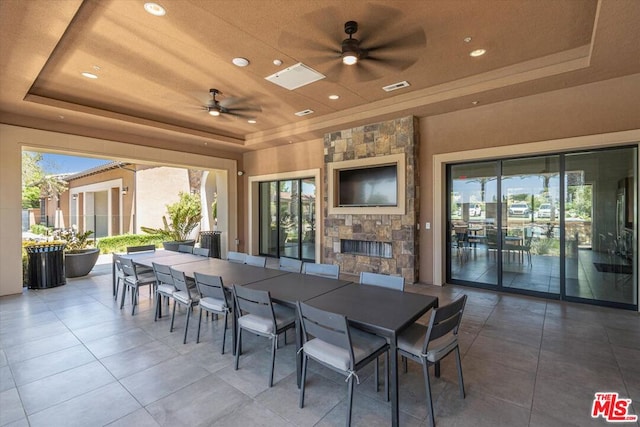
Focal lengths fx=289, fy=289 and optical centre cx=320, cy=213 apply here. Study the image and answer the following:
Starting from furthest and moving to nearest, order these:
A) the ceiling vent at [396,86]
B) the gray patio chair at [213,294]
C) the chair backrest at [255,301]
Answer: the ceiling vent at [396,86]
the gray patio chair at [213,294]
the chair backrest at [255,301]

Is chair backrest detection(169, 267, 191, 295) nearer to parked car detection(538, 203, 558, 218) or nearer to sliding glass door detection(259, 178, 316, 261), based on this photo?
sliding glass door detection(259, 178, 316, 261)

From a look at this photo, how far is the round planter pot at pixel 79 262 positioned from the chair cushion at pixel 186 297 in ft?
14.1

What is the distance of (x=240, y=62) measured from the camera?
3.79m

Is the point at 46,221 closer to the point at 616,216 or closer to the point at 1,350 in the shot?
the point at 1,350

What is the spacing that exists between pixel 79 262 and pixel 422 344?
730 centimetres

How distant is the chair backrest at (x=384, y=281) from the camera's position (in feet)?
9.32

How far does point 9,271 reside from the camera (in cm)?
512

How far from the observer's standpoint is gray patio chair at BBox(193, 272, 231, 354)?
2.96m

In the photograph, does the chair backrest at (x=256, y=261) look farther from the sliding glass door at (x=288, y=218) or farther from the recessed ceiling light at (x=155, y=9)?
the sliding glass door at (x=288, y=218)

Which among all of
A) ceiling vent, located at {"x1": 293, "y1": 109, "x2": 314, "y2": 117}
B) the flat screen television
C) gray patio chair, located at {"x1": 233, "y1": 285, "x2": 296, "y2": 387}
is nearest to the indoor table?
gray patio chair, located at {"x1": 233, "y1": 285, "x2": 296, "y2": 387}

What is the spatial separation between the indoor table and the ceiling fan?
352cm

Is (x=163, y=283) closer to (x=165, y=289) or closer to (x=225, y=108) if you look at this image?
(x=165, y=289)

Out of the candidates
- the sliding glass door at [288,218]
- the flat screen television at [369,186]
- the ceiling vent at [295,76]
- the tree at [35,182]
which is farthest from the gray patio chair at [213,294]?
the tree at [35,182]

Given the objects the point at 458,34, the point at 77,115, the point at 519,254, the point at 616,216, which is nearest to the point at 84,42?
the point at 77,115
